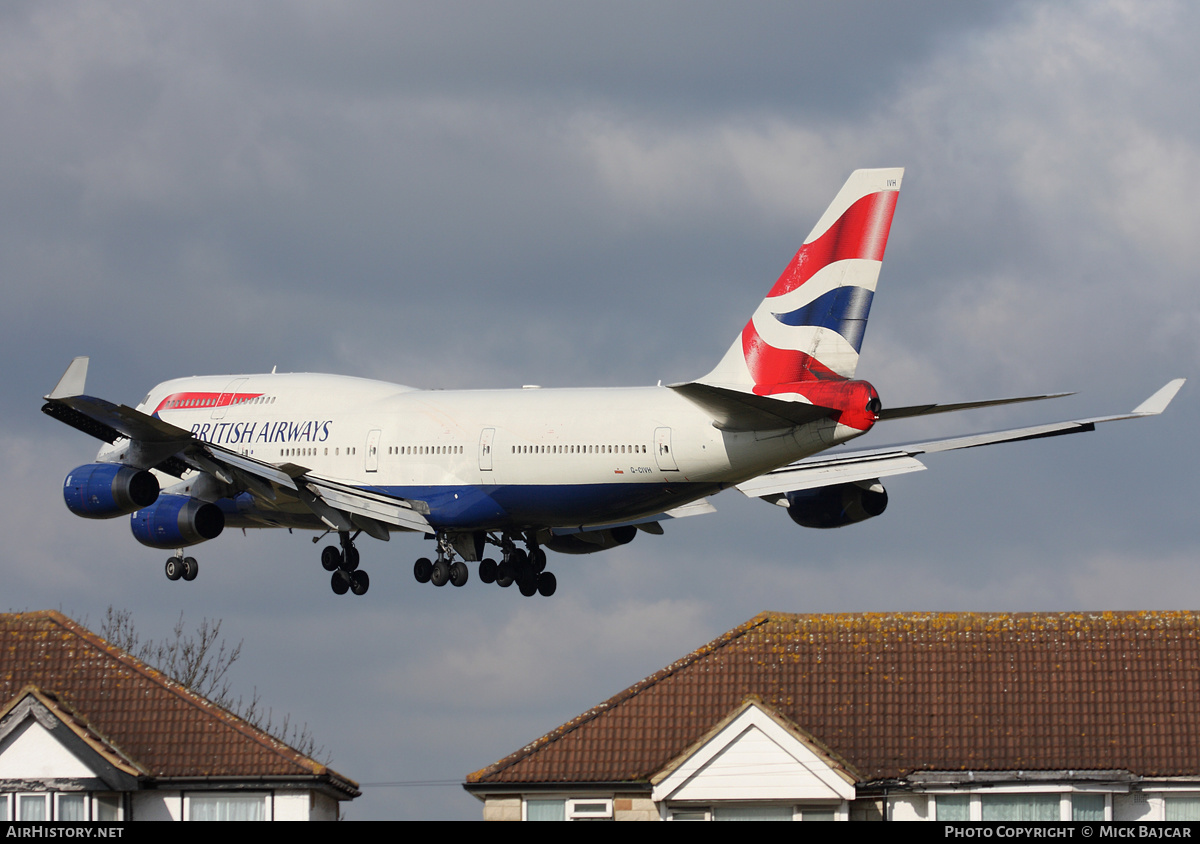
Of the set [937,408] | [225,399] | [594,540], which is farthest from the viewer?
[594,540]

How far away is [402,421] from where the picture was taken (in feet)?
162

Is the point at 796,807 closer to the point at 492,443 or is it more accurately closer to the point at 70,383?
the point at 492,443

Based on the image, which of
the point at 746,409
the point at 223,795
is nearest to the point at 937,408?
the point at 746,409

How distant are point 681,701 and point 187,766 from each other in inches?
448

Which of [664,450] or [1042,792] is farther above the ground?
[664,450]

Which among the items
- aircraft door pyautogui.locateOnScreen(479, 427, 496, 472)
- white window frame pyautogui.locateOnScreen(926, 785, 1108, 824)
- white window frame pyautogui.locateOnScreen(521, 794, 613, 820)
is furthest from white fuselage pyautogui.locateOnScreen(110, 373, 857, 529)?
white window frame pyautogui.locateOnScreen(926, 785, 1108, 824)

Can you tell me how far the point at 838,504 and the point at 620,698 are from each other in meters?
9.85

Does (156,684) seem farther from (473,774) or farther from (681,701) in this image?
(681,701)

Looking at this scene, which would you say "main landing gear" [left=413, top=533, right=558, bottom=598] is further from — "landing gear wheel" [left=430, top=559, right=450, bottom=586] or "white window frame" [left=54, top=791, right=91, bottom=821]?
"white window frame" [left=54, top=791, right=91, bottom=821]

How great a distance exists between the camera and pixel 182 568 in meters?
50.7

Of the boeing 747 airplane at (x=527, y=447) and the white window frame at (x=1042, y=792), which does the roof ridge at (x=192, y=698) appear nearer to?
the boeing 747 airplane at (x=527, y=447)

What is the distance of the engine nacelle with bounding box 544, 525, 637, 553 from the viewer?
53.4 meters

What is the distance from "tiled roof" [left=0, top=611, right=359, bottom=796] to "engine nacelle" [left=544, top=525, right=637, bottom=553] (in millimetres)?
12645

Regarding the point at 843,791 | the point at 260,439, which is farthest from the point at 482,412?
the point at 843,791
